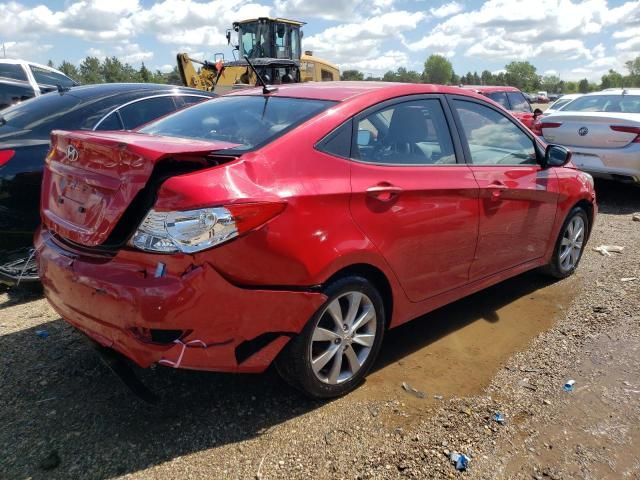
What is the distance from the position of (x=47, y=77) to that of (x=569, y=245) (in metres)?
11.2

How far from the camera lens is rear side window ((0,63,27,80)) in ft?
37.6

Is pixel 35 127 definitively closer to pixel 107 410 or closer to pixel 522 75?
pixel 107 410

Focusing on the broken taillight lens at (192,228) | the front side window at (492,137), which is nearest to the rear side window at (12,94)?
the front side window at (492,137)

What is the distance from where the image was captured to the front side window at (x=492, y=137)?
388 centimetres

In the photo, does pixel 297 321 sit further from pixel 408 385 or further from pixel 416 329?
pixel 416 329

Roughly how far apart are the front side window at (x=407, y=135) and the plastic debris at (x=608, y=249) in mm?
3167

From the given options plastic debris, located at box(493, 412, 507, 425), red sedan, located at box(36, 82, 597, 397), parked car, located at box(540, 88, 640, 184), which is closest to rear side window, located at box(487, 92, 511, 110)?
parked car, located at box(540, 88, 640, 184)

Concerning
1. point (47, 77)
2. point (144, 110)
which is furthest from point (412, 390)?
point (47, 77)

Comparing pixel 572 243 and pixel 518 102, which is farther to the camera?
pixel 518 102

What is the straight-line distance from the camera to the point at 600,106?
367 inches

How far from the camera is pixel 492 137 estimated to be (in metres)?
4.19

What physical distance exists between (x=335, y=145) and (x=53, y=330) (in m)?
2.39

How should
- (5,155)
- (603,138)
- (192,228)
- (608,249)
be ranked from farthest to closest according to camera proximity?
(603,138), (608,249), (5,155), (192,228)

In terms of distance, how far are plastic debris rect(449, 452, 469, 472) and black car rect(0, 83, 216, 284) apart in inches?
128
